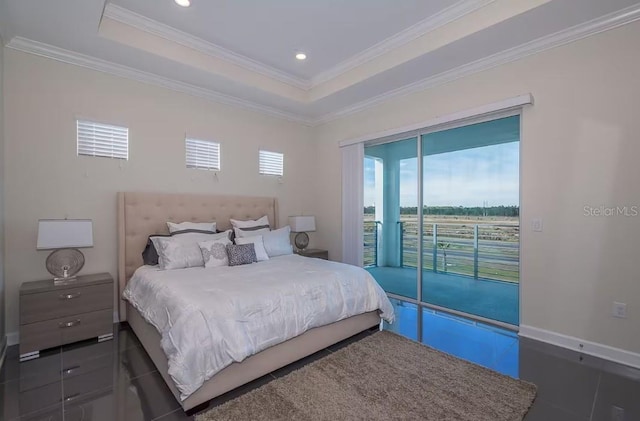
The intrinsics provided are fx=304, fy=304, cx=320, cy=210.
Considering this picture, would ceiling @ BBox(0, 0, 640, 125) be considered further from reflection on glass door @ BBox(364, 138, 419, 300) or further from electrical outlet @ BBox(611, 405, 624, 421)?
electrical outlet @ BBox(611, 405, 624, 421)

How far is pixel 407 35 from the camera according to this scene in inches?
126

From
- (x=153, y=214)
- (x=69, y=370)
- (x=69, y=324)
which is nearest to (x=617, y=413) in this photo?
(x=69, y=370)

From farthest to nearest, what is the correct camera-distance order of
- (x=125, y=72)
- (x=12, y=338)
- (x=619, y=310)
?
(x=125, y=72), (x=12, y=338), (x=619, y=310)

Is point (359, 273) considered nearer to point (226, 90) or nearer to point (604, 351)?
point (604, 351)

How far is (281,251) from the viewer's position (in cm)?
394

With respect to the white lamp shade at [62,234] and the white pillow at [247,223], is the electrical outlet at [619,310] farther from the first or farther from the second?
the white lamp shade at [62,234]

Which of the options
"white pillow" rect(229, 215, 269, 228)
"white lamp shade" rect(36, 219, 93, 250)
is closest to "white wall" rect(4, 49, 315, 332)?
"white lamp shade" rect(36, 219, 93, 250)

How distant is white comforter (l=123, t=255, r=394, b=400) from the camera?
1.90m

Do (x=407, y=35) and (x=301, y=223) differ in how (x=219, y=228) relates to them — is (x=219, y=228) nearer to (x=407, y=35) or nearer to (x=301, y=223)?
(x=301, y=223)

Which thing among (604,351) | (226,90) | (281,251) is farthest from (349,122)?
(604,351)

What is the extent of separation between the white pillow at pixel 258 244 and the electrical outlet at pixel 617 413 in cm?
308

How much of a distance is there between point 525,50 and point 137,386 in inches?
175

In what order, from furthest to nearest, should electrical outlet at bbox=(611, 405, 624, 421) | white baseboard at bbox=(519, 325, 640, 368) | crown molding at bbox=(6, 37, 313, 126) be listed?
crown molding at bbox=(6, 37, 313, 126), white baseboard at bbox=(519, 325, 640, 368), electrical outlet at bbox=(611, 405, 624, 421)

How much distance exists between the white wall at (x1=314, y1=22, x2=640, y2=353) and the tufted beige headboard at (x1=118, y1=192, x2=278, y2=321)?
3461mm
